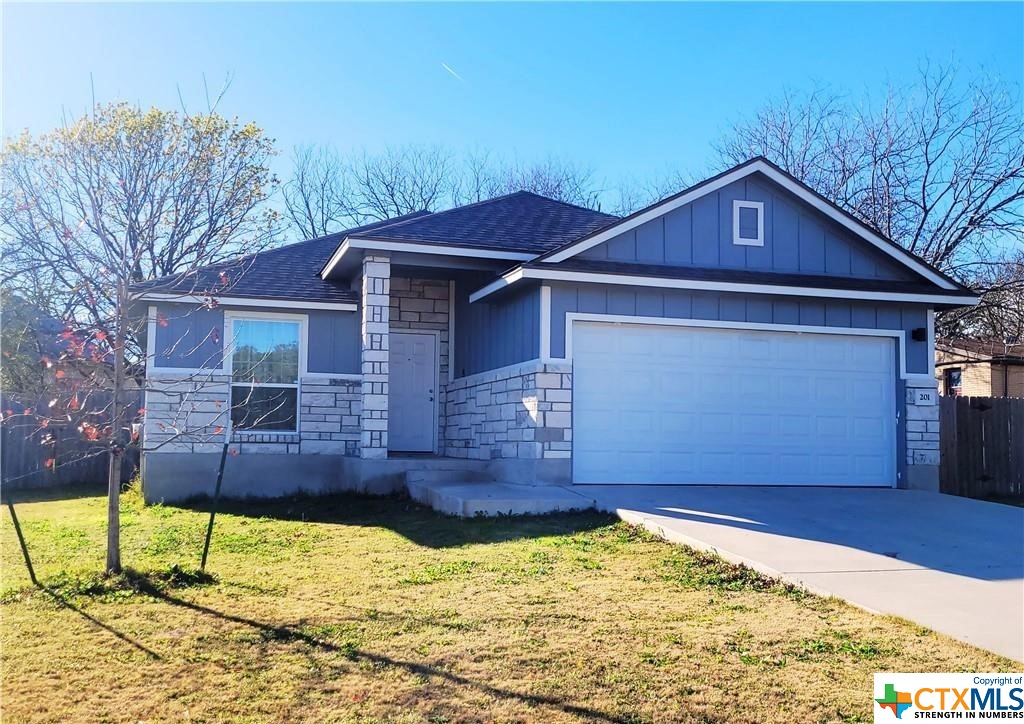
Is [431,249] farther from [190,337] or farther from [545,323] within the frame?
[190,337]

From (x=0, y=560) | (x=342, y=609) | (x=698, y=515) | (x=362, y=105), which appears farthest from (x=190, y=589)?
(x=362, y=105)

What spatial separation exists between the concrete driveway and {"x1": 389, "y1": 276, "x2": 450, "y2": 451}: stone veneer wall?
4746 mm

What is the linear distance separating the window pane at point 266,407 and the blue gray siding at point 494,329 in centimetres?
285

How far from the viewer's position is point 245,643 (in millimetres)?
5445

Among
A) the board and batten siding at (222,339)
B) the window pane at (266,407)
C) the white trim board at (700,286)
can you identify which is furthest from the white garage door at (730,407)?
the window pane at (266,407)

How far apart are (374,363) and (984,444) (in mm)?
10909

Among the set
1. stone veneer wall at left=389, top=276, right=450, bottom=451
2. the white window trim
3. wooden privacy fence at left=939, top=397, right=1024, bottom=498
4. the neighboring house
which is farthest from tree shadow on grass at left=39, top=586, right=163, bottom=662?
the neighboring house

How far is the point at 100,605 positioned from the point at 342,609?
5.92 ft

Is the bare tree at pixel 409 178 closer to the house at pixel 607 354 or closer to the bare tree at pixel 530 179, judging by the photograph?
the bare tree at pixel 530 179

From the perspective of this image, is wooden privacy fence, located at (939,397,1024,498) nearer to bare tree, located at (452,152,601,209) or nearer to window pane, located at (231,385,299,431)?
window pane, located at (231,385,299,431)

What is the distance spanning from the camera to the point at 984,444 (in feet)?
51.3

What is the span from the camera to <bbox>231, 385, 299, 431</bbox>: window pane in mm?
13547

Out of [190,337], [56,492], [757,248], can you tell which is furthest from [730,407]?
[56,492]

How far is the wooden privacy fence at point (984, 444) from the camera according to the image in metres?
15.6
